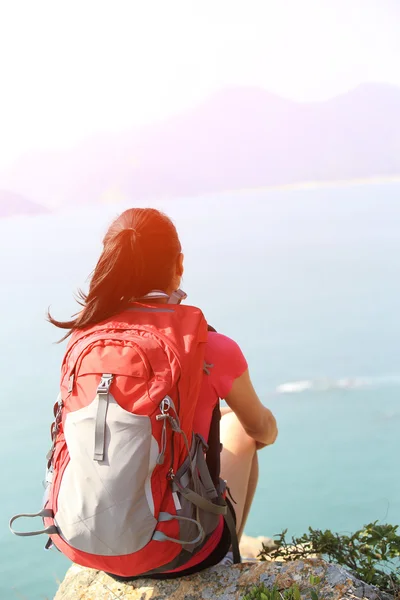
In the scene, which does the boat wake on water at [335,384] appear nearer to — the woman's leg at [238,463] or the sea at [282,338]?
the sea at [282,338]

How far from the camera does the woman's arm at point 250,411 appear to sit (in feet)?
4.42

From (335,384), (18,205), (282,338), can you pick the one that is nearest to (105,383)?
(335,384)

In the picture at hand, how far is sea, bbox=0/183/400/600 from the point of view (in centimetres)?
312

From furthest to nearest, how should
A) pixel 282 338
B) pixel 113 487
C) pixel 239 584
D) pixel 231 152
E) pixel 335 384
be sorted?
pixel 231 152 → pixel 282 338 → pixel 335 384 → pixel 239 584 → pixel 113 487

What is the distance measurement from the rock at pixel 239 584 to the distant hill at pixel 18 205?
1058 centimetres

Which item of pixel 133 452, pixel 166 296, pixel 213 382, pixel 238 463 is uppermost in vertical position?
pixel 166 296

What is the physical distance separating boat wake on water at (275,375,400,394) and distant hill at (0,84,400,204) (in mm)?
7209

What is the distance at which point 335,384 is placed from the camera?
4.39 metres

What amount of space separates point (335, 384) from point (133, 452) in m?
3.38

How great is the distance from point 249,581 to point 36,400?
11.2ft

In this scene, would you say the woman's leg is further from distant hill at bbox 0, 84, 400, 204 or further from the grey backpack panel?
distant hill at bbox 0, 84, 400, 204

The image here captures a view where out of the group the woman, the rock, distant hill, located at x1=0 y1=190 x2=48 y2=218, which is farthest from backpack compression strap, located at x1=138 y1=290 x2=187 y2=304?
distant hill, located at x1=0 y1=190 x2=48 y2=218

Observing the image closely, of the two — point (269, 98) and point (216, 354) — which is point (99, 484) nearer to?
point (216, 354)

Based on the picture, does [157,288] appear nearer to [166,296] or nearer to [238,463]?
[166,296]
